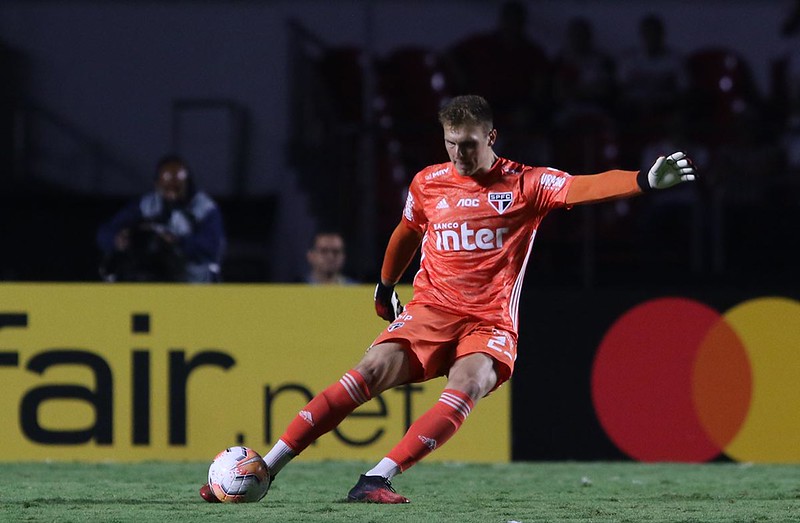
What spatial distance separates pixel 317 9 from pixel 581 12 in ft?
7.94

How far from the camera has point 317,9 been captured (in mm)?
13477

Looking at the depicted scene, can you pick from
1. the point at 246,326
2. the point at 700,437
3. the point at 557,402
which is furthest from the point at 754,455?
the point at 246,326

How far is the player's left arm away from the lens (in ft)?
19.1

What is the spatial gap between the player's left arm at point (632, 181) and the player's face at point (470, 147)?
40 cm

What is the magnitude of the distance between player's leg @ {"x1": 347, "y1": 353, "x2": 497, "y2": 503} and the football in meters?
0.39

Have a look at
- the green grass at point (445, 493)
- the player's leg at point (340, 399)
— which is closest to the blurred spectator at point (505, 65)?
the green grass at point (445, 493)

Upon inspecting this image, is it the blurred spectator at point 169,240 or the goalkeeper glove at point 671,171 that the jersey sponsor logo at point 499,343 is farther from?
the blurred spectator at point 169,240

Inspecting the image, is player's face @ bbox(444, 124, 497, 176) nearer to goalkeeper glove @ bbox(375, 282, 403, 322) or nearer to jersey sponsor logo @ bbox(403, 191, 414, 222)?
jersey sponsor logo @ bbox(403, 191, 414, 222)

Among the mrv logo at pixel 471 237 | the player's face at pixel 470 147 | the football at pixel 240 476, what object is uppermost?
the player's face at pixel 470 147

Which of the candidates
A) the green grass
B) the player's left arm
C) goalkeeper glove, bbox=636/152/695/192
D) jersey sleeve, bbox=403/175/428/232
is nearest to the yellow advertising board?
the green grass

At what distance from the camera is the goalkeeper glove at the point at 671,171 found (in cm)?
579

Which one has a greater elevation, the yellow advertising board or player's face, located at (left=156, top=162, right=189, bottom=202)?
player's face, located at (left=156, top=162, right=189, bottom=202)

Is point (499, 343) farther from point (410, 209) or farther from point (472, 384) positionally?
point (410, 209)

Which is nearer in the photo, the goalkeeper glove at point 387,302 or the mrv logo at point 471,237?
the mrv logo at point 471,237
